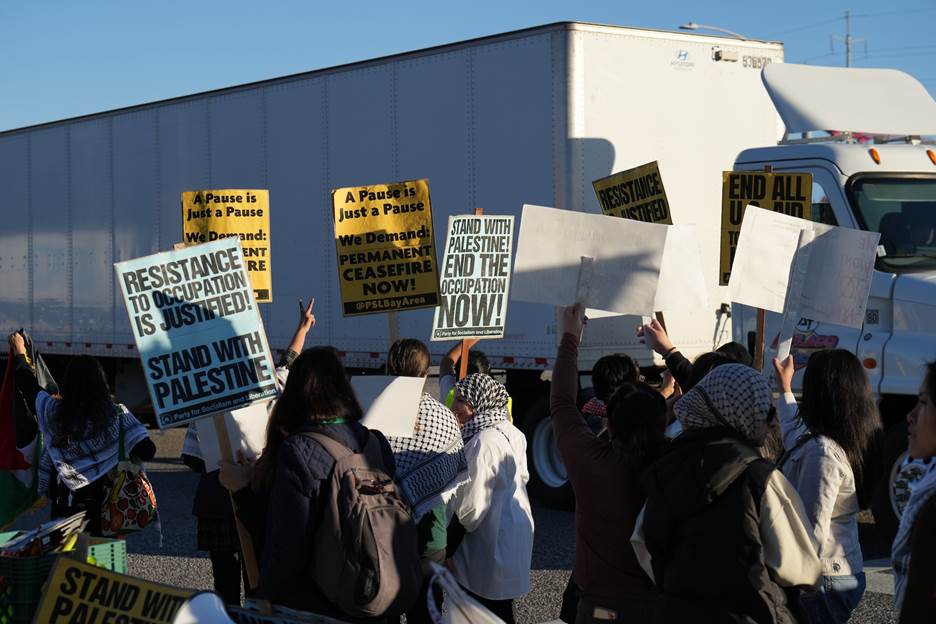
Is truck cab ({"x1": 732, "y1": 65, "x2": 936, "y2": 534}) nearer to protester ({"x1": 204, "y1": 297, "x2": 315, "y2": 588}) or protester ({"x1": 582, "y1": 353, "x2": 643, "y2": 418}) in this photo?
protester ({"x1": 582, "y1": 353, "x2": 643, "y2": 418})

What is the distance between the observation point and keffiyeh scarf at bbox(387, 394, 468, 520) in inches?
196

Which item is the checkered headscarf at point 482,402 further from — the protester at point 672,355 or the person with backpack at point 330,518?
the person with backpack at point 330,518

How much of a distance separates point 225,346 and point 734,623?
8.21 feet

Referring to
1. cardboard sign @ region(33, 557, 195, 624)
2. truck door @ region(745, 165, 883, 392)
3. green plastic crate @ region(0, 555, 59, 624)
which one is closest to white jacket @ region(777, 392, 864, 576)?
cardboard sign @ region(33, 557, 195, 624)

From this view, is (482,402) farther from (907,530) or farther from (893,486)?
(893,486)

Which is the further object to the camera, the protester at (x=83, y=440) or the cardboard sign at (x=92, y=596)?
the protester at (x=83, y=440)

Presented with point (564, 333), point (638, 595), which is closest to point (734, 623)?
point (638, 595)

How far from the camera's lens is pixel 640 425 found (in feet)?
13.6

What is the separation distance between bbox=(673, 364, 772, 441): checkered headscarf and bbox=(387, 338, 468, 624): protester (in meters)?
1.34

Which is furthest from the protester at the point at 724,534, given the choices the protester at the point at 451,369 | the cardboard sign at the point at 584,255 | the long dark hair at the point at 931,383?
the protester at the point at 451,369

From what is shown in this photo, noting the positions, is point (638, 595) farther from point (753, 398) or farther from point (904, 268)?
point (904, 268)

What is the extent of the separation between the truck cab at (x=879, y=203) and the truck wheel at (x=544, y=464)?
6.73 feet

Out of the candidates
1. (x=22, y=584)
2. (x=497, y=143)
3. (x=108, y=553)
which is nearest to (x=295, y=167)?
(x=497, y=143)

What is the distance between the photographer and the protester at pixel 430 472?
16.4ft
